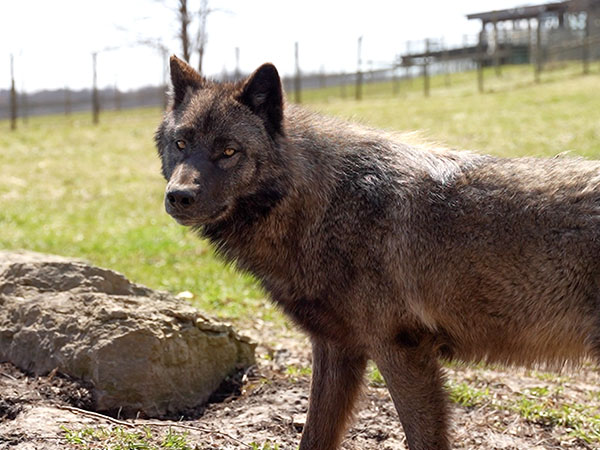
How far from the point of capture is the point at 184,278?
870cm

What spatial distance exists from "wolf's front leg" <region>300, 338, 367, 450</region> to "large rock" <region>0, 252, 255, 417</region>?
3.80 feet

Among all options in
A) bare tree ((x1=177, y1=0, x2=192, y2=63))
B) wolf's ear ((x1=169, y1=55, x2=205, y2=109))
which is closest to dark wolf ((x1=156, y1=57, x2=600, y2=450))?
wolf's ear ((x1=169, y1=55, x2=205, y2=109))

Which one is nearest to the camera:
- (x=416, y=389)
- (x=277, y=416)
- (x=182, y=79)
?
(x=416, y=389)

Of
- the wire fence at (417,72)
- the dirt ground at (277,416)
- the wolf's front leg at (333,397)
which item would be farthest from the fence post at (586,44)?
the wolf's front leg at (333,397)

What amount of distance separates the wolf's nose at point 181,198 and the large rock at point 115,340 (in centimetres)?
140

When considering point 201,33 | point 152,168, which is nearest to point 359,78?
point 152,168

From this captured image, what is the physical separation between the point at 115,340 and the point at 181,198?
1498mm

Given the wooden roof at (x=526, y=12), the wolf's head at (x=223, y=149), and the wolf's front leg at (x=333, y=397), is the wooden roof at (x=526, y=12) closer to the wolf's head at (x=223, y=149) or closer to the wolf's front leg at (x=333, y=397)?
the wolf's head at (x=223, y=149)

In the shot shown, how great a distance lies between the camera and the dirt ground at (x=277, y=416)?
4.10 m

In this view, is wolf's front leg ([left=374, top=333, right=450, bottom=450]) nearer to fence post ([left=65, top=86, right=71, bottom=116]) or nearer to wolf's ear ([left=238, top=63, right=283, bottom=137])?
wolf's ear ([left=238, top=63, right=283, bottom=137])

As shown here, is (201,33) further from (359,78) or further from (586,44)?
(586,44)

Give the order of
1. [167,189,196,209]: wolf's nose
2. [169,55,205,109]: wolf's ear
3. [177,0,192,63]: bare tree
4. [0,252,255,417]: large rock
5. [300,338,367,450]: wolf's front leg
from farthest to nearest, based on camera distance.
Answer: [177,0,192,63]: bare tree → [0,252,255,417]: large rock → [169,55,205,109]: wolf's ear → [300,338,367,450]: wolf's front leg → [167,189,196,209]: wolf's nose

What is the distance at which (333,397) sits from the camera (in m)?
4.01

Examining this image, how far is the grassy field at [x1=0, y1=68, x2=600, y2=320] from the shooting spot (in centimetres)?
898
